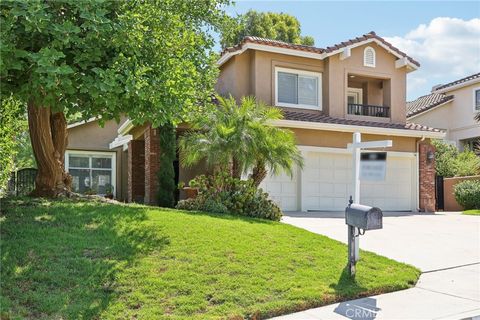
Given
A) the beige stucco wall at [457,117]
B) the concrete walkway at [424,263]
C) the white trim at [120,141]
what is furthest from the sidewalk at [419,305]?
the beige stucco wall at [457,117]

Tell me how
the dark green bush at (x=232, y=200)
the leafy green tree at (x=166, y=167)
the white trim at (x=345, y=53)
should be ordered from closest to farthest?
1. the dark green bush at (x=232, y=200)
2. the leafy green tree at (x=166, y=167)
3. the white trim at (x=345, y=53)

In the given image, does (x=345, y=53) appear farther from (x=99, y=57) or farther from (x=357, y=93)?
(x=99, y=57)

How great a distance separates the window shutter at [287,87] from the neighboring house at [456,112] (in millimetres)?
13319

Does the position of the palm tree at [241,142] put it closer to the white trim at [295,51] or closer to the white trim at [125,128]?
the white trim at [295,51]

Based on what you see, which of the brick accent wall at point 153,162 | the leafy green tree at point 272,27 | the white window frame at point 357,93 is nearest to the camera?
the brick accent wall at point 153,162

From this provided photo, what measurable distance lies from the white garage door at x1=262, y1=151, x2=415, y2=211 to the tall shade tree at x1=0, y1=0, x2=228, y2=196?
7.64 m

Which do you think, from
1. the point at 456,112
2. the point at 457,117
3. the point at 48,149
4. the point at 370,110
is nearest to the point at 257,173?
the point at 48,149

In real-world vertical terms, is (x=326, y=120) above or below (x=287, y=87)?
below

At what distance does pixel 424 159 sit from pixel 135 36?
1447 centimetres

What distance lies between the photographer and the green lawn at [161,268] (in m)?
6.03

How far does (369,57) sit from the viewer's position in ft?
64.8

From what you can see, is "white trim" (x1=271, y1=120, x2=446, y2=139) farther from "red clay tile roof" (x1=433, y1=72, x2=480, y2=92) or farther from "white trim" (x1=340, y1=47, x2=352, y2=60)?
"red clay tile roof" (x1=433, y1=72, x2=480, y2=92)

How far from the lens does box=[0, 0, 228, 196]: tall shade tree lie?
22.9 ft

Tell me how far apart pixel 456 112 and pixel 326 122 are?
55.4 feet
